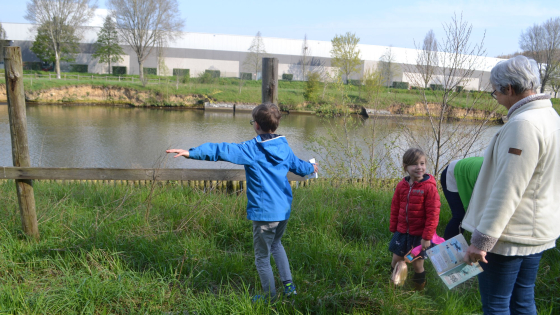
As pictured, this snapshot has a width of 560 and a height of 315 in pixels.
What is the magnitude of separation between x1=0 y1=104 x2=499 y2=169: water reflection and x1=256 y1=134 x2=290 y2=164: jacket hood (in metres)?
6.64

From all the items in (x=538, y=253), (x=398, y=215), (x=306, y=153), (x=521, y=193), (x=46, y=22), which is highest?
(x=46, y=22)

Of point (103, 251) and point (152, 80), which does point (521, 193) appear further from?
point (152, 80)

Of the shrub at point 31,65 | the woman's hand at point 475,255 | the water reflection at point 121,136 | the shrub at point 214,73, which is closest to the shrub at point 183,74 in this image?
the shrub at point 214,73

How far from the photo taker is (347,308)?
291 cm

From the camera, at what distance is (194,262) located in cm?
360

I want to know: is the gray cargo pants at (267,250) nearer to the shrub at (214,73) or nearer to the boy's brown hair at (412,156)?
the boy's brown hair at (412,156)

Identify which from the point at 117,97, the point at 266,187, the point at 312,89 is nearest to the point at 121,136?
the point at 266,187

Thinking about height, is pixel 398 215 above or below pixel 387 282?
above

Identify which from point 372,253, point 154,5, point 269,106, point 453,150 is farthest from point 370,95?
point 154,5

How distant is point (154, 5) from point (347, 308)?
157ft

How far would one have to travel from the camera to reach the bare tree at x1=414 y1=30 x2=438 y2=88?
25.7ft

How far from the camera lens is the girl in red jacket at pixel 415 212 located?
10.4 feet

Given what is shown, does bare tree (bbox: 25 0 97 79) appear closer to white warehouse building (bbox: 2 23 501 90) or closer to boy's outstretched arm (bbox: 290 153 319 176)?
white warehouse building (bbox: 2 23 501 90)

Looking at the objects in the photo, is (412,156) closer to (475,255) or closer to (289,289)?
(475,255)
